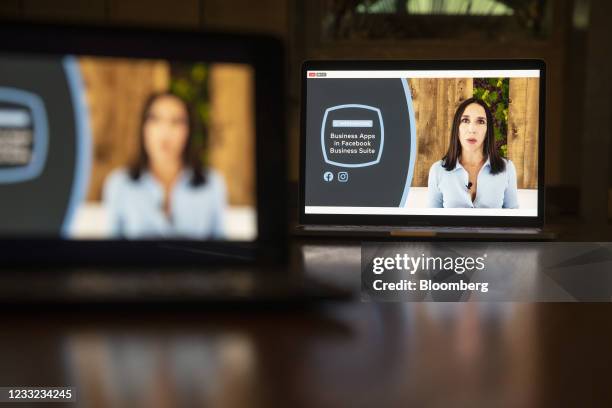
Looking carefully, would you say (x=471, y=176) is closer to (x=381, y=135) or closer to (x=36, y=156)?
(x=381, y=135)

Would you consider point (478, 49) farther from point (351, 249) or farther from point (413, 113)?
point (351, 249)

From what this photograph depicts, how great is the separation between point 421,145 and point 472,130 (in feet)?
0.28

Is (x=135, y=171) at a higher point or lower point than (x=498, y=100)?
lower

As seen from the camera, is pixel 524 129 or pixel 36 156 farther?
pixel 524 129

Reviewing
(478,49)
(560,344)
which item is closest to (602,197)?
(478,49)

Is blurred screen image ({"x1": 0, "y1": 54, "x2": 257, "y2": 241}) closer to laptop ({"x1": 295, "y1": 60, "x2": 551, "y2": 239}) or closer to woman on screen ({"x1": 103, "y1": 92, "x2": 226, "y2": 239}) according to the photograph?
woman on screen ({"x1": 103, "y1": 92, "x2": 226, "y2": 239})

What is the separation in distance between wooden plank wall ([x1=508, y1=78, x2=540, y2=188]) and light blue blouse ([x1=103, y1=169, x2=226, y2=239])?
59 cm

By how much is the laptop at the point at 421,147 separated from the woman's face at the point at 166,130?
16.8 inches

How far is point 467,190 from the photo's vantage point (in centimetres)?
82

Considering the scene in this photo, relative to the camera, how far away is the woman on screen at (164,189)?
405 mm

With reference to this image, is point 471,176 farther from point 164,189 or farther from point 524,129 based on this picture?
point 164,189

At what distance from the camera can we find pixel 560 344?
33 cm

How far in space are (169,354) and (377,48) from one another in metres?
2.36

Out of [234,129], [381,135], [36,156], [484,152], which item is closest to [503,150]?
[484,152]
